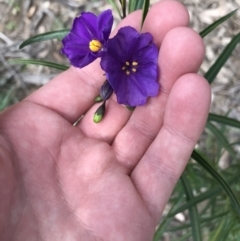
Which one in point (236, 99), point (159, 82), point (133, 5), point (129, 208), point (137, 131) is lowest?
point (236, 99)

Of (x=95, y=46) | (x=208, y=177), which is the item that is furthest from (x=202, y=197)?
(x=95, y=46)

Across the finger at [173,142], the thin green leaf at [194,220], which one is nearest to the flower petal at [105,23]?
the finger at [173,142]

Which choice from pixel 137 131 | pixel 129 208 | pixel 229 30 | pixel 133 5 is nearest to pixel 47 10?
pixel 229 30

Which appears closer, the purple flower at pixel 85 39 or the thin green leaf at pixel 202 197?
the purple flower at pixel 85 39

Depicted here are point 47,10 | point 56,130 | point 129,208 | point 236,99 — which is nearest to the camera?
point 129,208

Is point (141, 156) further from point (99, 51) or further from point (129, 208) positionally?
point (99, 51)

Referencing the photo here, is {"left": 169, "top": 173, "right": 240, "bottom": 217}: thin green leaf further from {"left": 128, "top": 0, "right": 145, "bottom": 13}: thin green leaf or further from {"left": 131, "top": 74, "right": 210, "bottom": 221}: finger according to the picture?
{"left": 128, "top": 0, "right": 145, "bottom": 13}: thin green leaf

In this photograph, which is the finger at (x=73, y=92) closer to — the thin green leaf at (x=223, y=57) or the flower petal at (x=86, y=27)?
the flower petal at (x=86, y=27)
